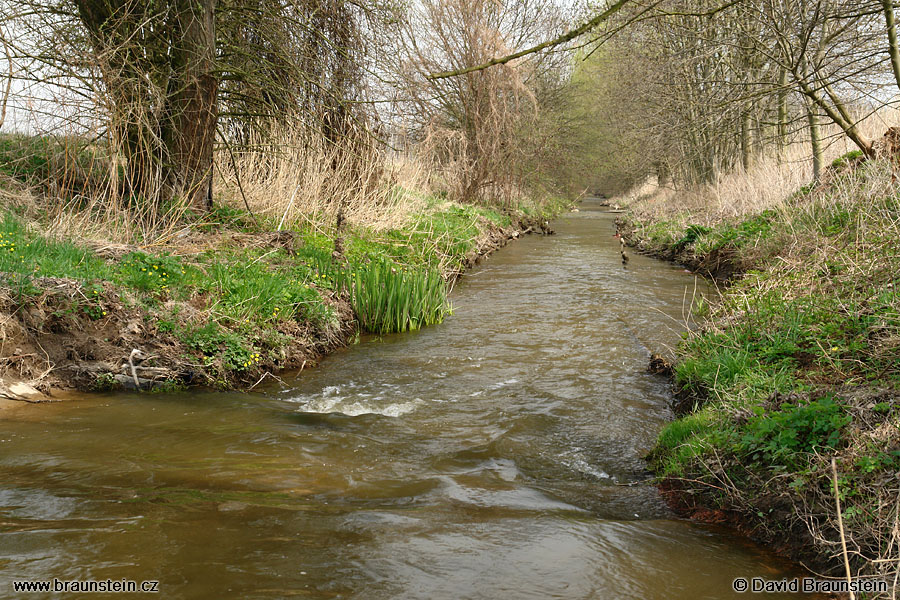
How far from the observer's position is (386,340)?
25.5ft

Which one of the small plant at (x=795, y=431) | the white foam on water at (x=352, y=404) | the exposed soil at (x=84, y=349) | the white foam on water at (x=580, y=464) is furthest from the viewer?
the white foam on water at (x=352, y=404)

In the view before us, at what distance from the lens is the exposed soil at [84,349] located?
5113 millimetres

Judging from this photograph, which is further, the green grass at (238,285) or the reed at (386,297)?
the reed at (386,297)

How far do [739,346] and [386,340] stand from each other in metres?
3.95

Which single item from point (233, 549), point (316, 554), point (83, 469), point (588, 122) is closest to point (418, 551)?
point (316, 554)

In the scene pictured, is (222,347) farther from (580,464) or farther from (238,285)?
(580,464)

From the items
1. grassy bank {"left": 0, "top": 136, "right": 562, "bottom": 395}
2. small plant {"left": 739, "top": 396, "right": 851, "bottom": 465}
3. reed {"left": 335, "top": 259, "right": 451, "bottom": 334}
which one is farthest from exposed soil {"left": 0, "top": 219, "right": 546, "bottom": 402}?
small plant {"left": 739, "top": 396, "right": 851, "bottom": 465}

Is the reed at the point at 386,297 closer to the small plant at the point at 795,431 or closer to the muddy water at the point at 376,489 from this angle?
the muddy water at the point at 376,489

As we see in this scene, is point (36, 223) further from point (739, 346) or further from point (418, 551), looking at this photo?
point (739, 346)

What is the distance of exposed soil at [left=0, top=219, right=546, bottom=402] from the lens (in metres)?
5.11

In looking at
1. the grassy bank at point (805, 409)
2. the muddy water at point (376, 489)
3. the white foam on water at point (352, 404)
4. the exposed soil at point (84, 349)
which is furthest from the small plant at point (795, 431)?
the exposed soil at point (84, 349)

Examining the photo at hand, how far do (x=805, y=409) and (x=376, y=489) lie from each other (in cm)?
241

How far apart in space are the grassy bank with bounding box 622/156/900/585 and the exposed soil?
382cm

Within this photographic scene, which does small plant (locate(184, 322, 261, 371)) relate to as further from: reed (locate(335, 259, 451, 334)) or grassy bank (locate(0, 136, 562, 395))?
reed (locate(335, 259, 451, 334))
